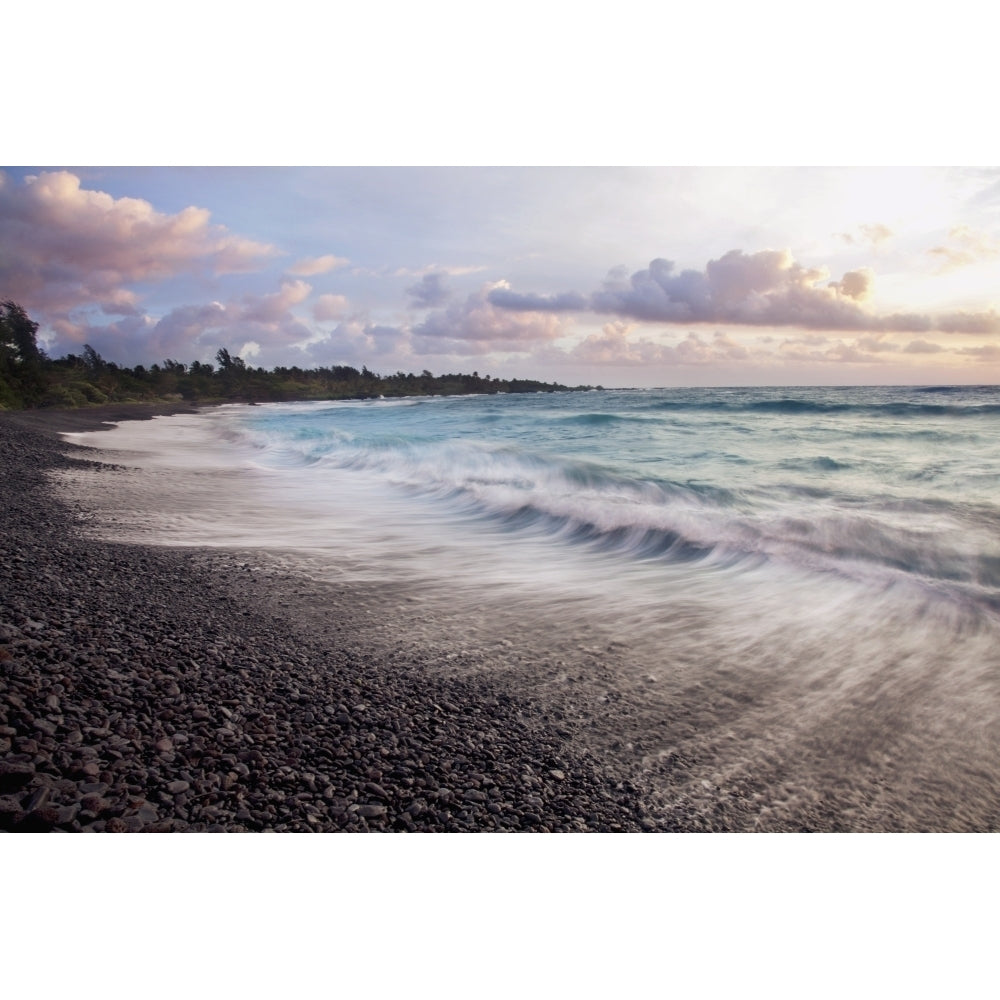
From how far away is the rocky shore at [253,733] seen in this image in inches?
62.4

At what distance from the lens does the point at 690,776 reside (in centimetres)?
191

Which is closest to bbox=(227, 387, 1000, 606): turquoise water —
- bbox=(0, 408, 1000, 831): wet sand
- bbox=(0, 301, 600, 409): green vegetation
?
bbox=(0, 301, 600, 409): green vegetation

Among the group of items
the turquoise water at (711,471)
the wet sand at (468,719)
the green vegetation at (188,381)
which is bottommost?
the wet sand at (468,719)

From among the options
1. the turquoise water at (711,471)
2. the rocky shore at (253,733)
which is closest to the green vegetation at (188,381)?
the turquoise water at (711,471)

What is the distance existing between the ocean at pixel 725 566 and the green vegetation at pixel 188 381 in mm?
1037

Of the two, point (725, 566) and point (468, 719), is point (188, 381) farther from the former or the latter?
point (468, 719)

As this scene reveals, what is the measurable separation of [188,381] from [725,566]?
9803mm

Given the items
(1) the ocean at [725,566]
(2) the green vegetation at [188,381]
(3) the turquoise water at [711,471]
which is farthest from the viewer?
(2) the green vegetation at [188,381]

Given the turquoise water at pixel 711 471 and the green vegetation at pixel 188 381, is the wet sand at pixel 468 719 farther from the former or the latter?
the green vegetation at pixel 188 381

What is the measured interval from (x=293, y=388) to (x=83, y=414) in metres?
7.94

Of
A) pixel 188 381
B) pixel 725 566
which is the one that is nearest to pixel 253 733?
pixel 725 566

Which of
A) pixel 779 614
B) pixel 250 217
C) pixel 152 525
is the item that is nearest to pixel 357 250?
pixel 250 217

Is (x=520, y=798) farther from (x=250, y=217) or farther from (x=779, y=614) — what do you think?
(x=250, y=217)

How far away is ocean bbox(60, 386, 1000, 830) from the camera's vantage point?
2.07 m
